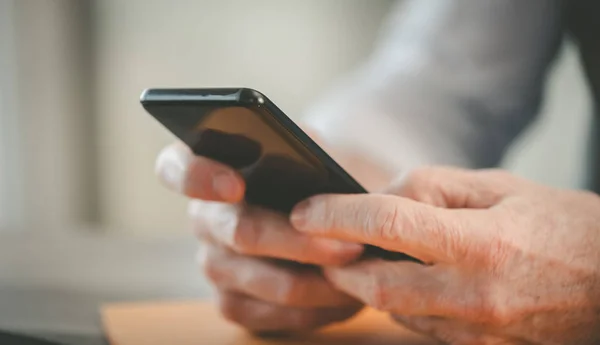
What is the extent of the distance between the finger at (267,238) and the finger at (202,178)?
0.07 ft

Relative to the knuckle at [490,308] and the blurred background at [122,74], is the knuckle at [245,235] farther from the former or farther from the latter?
the blurred background at [122,74]

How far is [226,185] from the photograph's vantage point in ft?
1.25

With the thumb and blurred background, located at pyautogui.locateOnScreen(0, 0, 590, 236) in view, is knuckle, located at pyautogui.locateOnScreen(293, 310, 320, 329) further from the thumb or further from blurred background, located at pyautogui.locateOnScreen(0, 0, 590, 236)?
blurred background, located at pyautogui.locateOnScreen(0, 0, 590, 236)

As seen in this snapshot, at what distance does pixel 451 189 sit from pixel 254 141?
0.38ft

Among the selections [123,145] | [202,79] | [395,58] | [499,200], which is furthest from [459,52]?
[123,145]

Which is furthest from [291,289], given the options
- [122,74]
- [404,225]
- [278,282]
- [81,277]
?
[122,74]

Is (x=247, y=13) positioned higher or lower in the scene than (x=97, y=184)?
higher

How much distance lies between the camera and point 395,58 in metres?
0.70

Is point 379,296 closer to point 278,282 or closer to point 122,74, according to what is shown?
point 278,282

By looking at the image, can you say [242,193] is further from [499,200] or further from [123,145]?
[123,145]

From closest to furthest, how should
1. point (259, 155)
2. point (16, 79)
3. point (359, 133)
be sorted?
point (259, 155), point (359, 133), point (16, 79)

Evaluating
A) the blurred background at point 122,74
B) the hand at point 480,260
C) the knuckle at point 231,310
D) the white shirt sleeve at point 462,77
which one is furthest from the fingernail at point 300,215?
the blurred background at point 122,74

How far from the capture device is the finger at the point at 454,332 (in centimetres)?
36

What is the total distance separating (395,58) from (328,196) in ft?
1.23
